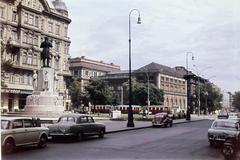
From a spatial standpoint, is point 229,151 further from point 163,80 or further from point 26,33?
point 163,80

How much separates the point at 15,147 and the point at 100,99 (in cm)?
6089

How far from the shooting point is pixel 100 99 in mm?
75312

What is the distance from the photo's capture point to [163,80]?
11431cm

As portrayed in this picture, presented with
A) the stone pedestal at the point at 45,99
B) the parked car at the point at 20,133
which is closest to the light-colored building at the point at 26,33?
the stone pedestal at the point at 45,99

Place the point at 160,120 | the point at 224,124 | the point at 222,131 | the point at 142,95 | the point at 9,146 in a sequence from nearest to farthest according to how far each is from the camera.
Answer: the point at 9,146, the point at 222,131, the point at 224,124, the point at 160,120, the point at 142,95

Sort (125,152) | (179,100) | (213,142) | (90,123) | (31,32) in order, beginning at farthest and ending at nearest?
(179,100) < (31,32) < (90,123) < (213,142) < (125,152)

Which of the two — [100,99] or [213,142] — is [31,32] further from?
[213,142]

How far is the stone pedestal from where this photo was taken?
31797mm

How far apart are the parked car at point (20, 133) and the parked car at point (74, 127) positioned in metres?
2.76

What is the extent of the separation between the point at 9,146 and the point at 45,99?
18.5 meters

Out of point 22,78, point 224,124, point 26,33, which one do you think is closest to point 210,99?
point 22,78

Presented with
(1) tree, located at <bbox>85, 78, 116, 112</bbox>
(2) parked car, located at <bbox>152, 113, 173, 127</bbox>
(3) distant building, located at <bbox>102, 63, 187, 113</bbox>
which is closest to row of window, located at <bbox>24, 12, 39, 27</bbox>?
(1) tree, located at <bbox>85, 78, 116, 112</bbox>

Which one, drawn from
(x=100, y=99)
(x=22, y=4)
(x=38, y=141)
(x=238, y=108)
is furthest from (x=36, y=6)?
(x=38, y=141)

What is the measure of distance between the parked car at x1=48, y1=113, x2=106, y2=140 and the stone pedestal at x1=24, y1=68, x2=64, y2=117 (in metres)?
9.85
